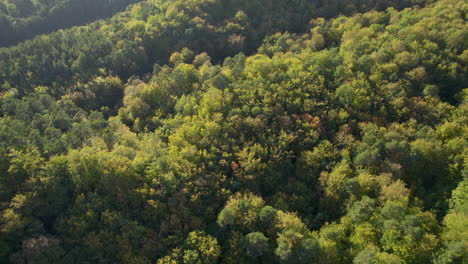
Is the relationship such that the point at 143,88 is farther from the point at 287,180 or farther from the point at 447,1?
the point at 447,1

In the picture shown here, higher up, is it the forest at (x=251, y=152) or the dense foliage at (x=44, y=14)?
the dense foliage at (x=44, y=14)

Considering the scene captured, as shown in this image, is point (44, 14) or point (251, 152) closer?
point (251, 152)

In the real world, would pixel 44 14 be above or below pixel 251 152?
above

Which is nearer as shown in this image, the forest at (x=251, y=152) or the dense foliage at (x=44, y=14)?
the forest at (x=251, y=152)

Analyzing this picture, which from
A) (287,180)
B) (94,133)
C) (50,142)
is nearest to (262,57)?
(287,180)

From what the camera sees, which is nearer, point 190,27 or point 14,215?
point 14,215
